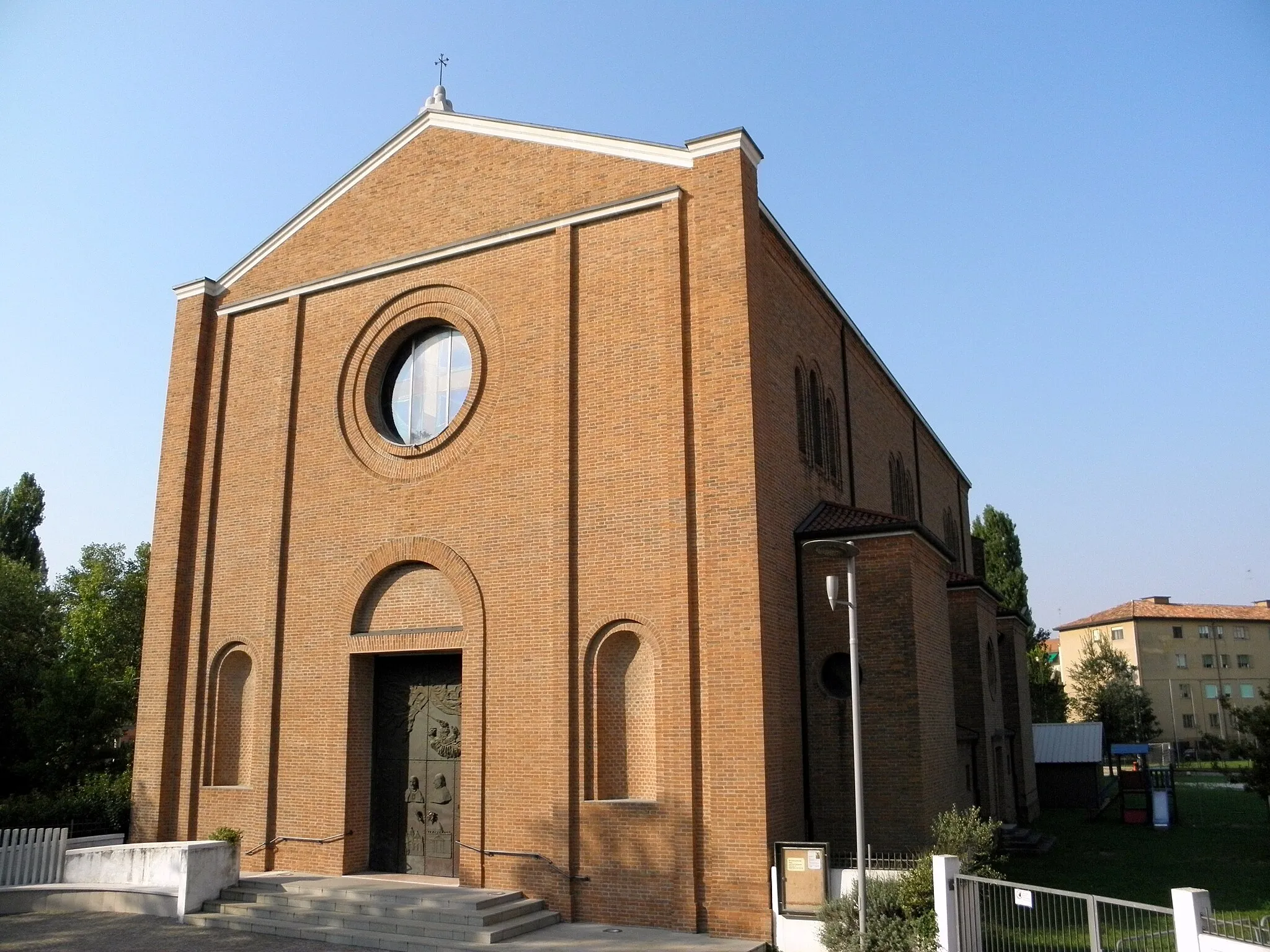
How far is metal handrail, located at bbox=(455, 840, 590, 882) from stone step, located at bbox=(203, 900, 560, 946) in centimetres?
51

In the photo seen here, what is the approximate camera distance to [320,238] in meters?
18.2

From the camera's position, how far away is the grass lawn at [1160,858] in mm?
14422

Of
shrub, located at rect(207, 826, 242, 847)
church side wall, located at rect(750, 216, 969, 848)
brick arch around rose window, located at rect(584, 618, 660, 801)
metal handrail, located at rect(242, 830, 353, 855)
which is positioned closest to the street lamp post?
church side wall, located at rect(750, 216, 969, 848)

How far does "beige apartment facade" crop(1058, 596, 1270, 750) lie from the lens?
236 feet

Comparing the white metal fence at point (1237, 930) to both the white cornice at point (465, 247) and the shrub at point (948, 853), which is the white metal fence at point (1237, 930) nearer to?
the shrub at point (948, 853)

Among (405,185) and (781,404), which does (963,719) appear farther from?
(405,185)

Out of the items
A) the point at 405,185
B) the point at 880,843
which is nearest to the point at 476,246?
the point at 405,185

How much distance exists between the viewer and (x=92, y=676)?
26.4 m

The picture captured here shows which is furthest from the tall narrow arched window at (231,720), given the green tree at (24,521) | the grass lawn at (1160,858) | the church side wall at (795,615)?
the green tree at (24,521)

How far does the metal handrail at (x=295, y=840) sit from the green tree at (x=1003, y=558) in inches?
1668

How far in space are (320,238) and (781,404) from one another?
935cm

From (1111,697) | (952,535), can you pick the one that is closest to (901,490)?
(952,535)

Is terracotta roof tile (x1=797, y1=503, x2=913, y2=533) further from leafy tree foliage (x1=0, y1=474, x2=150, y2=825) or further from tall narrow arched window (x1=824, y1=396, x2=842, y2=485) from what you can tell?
leafy tree foliage (x1=0, y1=474, x2=150, y2=825)

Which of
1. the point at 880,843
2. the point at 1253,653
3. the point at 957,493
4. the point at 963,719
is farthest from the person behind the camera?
the point at 1253,653
